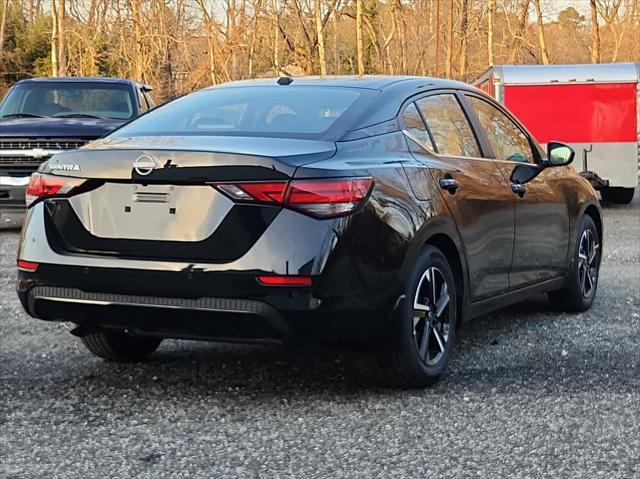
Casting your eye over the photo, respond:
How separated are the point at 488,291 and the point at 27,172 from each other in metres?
7.06

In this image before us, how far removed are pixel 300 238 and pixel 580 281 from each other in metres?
3.31

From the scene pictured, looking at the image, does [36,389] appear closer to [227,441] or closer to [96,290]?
[96,290]

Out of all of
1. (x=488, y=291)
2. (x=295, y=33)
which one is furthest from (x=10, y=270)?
(x=295, y=33)

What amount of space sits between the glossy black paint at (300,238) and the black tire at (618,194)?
40.3ft

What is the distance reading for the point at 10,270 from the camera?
8867 millimetres

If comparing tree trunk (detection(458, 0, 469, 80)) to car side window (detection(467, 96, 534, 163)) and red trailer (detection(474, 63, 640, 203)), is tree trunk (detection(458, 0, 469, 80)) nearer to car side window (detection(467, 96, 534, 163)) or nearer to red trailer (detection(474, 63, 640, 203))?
red trailer (detection(474, 63, 640, 203))

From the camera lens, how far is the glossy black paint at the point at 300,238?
13.5ft

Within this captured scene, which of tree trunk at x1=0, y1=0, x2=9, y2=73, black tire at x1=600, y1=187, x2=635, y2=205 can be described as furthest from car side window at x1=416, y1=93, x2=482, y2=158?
tree trunk at x1=0, y1=0, x2=9, y2=73

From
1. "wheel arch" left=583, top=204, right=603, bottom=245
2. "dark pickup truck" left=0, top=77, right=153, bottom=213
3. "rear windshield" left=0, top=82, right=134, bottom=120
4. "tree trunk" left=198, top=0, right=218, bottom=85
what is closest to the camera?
"wheel arch" left=583, top=204, right=603, bottom=245

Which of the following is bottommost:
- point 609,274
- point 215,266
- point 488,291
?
point 609,274

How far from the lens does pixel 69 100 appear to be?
12.1 metres

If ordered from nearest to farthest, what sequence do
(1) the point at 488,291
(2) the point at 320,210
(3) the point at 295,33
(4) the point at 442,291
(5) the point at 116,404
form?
(2) the point at 320,210, (5) the point at 116,404, (4) the point at 442,291, (1) the point at 488,291, (3) the point at 295,33

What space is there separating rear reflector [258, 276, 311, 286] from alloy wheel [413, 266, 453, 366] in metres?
0.72

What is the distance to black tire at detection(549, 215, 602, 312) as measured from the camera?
6.64 meters
